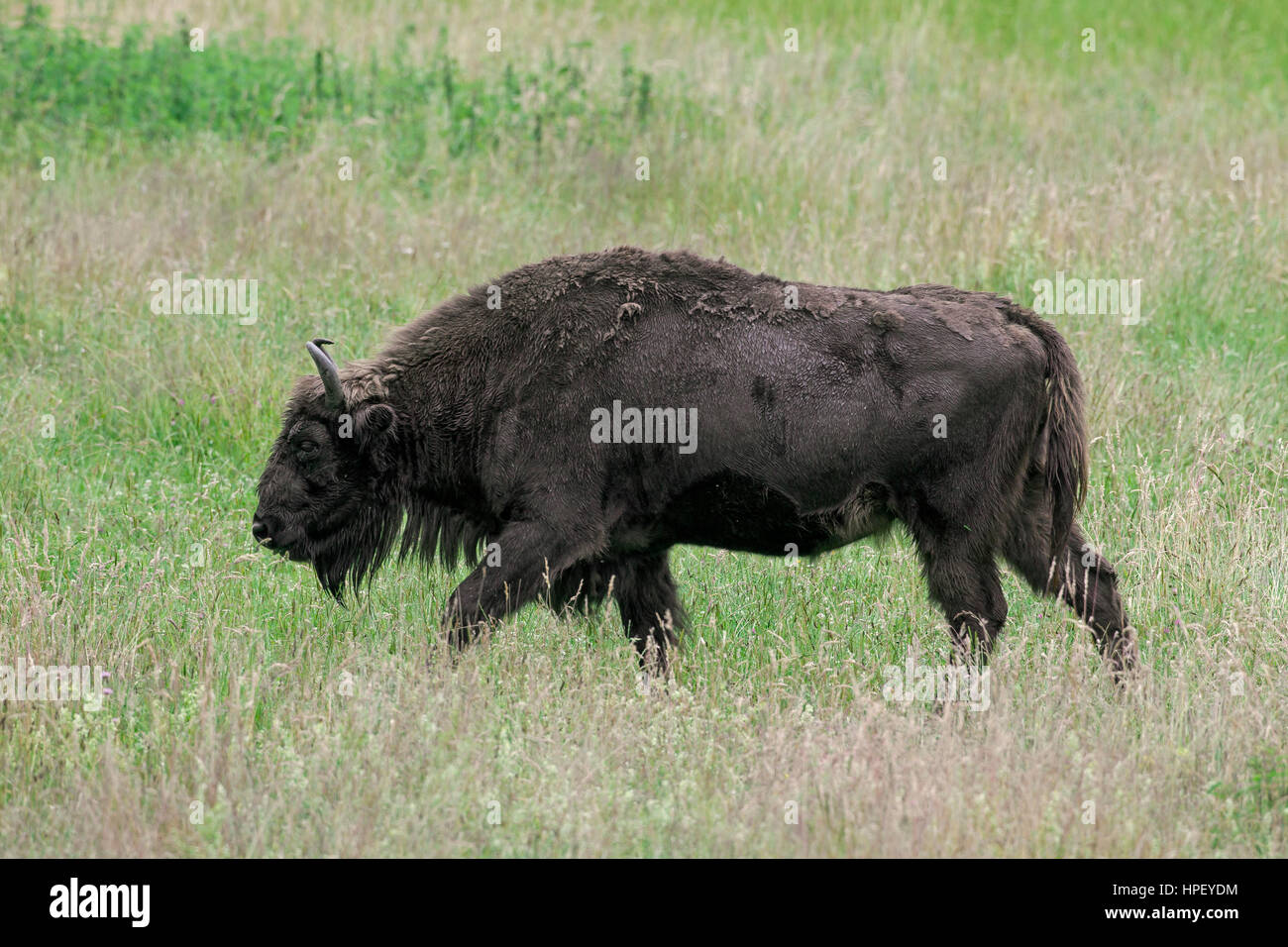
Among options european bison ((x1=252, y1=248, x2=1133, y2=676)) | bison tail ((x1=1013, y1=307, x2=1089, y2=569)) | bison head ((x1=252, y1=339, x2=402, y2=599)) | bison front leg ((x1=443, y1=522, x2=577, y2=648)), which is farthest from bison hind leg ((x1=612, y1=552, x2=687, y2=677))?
bison tail ((x1=1013, y1=307, x2=1089, y2=569))

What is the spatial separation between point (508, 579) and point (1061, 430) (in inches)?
90.6

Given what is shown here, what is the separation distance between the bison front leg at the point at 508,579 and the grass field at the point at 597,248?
7.5 inches

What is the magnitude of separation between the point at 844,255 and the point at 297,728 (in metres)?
6.46

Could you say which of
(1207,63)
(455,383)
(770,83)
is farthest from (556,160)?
(1207,63)

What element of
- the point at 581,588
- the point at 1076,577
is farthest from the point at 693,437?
the point at 1076,577

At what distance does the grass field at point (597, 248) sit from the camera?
16.0 ft

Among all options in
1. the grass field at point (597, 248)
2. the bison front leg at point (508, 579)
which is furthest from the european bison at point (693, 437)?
the grass field at point (597, 248)

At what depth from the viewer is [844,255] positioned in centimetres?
1059

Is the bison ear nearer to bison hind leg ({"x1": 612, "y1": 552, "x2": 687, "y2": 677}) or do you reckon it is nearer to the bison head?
the bison head

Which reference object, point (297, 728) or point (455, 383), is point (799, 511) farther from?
point (297, 728)

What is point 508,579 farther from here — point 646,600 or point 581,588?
point 646,600

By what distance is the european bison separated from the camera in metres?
5.92

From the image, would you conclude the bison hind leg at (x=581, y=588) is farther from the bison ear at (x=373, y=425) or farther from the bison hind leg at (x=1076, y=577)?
the bison hind leg at (x=1076, y=577)

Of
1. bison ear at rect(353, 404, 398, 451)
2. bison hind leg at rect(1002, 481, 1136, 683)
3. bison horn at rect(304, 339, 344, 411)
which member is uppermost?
bison horn at rect(304, 339, 344, 411)
